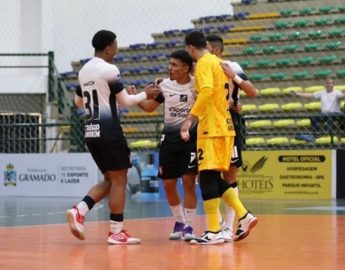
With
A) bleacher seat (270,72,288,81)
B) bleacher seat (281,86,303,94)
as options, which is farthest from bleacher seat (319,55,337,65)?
bleacher seat (270,72,288,81)

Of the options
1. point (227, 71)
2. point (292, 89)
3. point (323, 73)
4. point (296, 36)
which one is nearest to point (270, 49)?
point (296, 36)

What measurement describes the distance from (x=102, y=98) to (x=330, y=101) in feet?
36.5

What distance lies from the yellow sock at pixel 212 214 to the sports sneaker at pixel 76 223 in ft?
3.71

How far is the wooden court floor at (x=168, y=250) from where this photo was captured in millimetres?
6320

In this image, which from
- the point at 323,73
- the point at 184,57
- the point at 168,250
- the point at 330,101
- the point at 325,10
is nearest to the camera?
the point at 168,250

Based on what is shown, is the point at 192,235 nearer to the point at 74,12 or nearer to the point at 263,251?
the point at 263,251

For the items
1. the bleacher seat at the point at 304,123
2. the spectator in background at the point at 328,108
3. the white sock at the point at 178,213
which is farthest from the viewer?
the bleacher seat at the point at 304,123

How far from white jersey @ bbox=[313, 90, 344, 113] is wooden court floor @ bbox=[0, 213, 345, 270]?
8.60 meters

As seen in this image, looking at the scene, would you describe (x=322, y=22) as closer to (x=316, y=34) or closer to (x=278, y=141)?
(x=316, y=34)

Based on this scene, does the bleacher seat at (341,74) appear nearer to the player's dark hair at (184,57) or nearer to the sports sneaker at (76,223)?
the player's dark hair at (184,57)

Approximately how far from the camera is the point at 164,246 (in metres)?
7.75

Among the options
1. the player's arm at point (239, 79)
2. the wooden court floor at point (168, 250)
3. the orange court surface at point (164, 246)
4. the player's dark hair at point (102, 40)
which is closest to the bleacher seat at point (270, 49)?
the orange court surface at point (164, 246)

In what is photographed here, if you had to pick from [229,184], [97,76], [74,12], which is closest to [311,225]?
[229,184]

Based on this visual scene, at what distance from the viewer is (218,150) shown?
26.1 ft
